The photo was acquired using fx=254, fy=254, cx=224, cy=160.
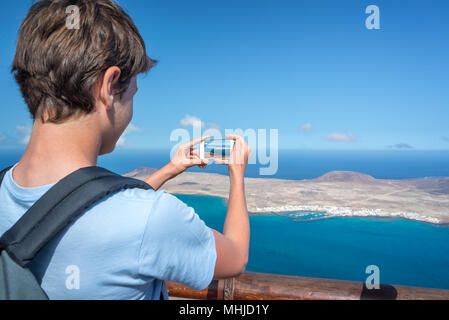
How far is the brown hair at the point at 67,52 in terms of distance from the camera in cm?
55

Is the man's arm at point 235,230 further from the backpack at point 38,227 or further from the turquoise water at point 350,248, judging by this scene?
the turquoise water at point 350,248

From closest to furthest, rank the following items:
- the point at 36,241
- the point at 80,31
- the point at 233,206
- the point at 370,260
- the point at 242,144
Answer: the point at 36,241 < the point at 80,31 < the point at 233,206 < the point at 242,144 < the point at 370,260

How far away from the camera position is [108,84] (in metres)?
0.59

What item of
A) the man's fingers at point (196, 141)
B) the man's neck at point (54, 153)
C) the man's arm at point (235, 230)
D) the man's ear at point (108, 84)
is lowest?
the man's arm at point (235, 230)

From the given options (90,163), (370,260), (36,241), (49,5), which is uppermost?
(49,5)

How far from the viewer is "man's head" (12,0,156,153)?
0.55 m

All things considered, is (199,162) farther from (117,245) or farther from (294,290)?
(294,290)

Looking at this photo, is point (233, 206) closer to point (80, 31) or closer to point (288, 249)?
point (80, 31)

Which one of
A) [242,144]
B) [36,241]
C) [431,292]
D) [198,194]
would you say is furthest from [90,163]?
[198,194]

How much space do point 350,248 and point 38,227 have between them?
10.8m

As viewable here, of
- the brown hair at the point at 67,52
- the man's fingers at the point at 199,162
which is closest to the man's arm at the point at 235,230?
the man's fingers at the point at 199,162

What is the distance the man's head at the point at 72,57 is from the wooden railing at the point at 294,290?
1.21 m

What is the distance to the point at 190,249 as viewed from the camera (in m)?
0.53

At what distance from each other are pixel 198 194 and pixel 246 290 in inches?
423
